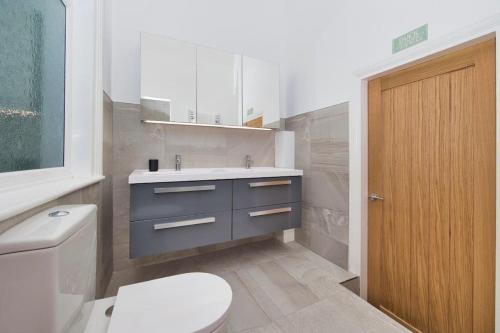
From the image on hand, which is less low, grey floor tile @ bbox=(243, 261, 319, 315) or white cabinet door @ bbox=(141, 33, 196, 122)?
white cabinet door @ bbox=(141, 33, 196, 122)

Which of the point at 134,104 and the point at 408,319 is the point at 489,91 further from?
the point at 134,104

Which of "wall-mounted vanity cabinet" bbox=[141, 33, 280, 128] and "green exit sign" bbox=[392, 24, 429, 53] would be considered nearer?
"green exit sign" bbox=[392, 24, 429, 53]

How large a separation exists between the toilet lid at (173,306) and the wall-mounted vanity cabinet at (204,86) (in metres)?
1.39

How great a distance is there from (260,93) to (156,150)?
1.22 metres

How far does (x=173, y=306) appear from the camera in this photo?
788 millimetres

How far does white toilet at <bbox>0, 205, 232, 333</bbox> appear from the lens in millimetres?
452

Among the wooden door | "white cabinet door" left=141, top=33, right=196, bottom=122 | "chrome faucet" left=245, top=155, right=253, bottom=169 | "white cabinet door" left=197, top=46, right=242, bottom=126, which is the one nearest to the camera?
the wooden door

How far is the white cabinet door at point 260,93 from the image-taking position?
225cm

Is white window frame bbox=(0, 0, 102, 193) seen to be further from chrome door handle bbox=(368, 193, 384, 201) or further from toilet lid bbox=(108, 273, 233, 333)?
chrome door handle bbox=(368, 193, 384, 201)

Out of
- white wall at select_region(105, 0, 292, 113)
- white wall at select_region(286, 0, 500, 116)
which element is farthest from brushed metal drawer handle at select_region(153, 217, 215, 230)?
white wall at select_region(286, 0, 500, 116)

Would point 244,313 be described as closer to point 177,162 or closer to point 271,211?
point 271,211

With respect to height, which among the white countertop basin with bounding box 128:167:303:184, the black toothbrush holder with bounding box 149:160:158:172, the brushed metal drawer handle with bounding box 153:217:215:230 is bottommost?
the brushed metal drawer handle with bounding box 153:217:215:230

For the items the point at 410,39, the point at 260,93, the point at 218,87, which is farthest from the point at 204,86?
the point at 410,39

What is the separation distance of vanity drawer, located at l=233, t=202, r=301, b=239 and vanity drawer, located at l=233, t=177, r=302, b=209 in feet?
0.17
